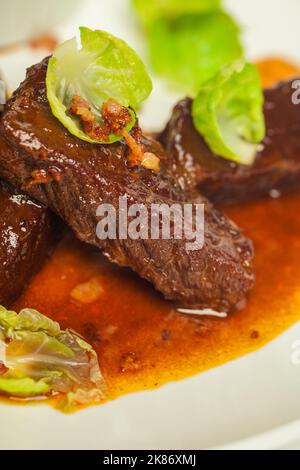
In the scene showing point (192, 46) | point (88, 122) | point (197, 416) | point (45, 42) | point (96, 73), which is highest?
point (96, 73)

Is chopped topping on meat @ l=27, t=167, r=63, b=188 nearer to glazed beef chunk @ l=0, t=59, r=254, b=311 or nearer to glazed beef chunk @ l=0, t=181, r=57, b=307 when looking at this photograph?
glazed beef chunk @ l=0, t=59, r=254, b=311

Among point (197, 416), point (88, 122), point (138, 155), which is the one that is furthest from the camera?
point (138, 155)

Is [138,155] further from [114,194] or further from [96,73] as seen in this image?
[96,73]

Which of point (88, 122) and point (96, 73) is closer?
point (88, 122)

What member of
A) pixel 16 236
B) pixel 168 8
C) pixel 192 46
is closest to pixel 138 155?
pixel 16 236

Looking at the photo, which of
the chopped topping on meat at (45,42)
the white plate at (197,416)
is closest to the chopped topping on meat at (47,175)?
the white plate at (197,416)

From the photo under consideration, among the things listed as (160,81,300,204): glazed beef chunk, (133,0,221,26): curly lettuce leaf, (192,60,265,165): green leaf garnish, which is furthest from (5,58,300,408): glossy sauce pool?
(133,0,221,26): curly lettuce leaf
